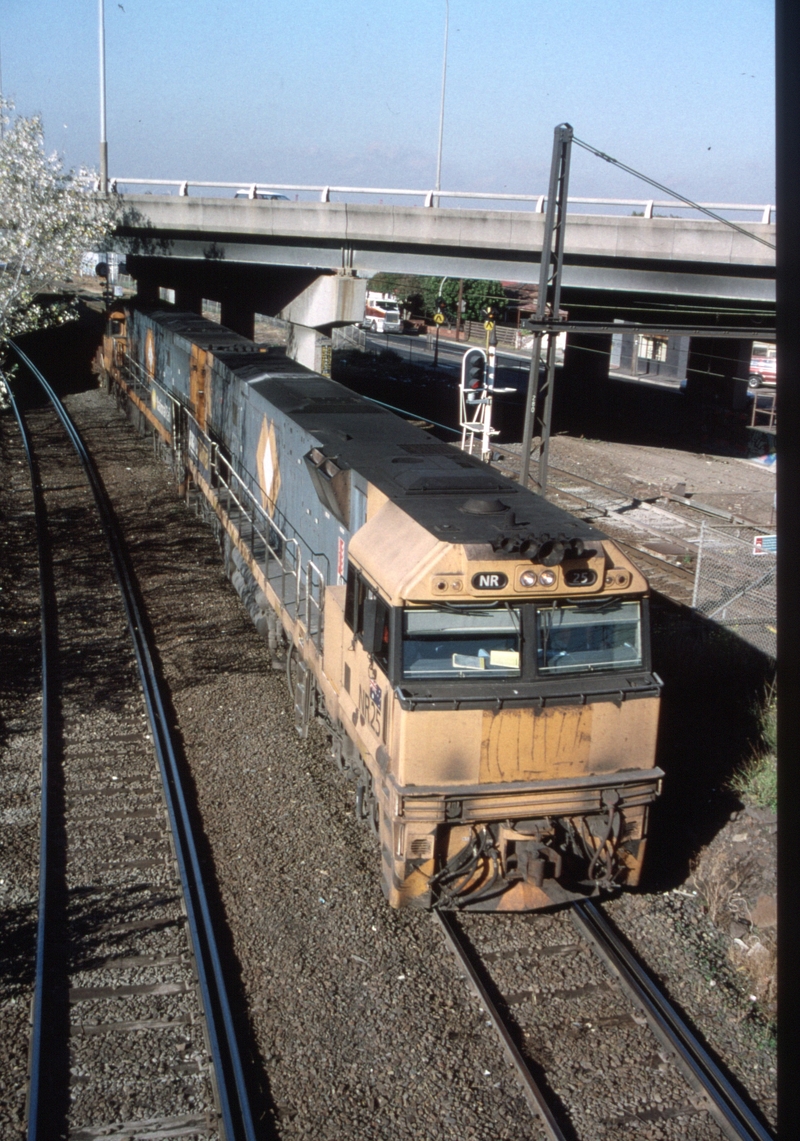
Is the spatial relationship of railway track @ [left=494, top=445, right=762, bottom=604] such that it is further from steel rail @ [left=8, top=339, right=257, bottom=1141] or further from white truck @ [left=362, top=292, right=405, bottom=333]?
white truck @ [left=362, top=292, right=405, bottom=333]

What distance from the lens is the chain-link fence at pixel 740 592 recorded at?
13.8 m

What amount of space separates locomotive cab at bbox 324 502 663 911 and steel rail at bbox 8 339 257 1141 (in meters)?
1.51

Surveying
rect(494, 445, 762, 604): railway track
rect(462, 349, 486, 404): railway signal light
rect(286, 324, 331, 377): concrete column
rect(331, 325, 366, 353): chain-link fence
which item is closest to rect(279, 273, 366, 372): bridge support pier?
rect(286, 324, 331, 377): concrete column

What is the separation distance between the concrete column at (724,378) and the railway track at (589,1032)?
35.4 meters

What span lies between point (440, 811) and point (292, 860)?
7.14 feet

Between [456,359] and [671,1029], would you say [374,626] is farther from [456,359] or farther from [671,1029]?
[456,359]

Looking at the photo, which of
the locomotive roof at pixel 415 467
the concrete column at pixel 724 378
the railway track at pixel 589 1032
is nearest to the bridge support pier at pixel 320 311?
the locomotive roof at pixel 415 467

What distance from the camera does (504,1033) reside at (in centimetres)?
645

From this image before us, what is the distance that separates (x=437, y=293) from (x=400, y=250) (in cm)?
4895

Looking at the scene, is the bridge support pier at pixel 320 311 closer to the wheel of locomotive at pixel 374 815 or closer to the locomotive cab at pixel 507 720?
the wheel of locomotive at pixel 374 815

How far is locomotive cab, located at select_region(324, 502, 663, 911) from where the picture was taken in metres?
7.08

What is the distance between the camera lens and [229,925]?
7.71 metres

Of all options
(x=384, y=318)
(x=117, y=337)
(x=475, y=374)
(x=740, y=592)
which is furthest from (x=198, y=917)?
(x=384, y=318)

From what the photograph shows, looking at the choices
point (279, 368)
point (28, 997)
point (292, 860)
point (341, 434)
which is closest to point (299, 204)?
point (279, 368)
